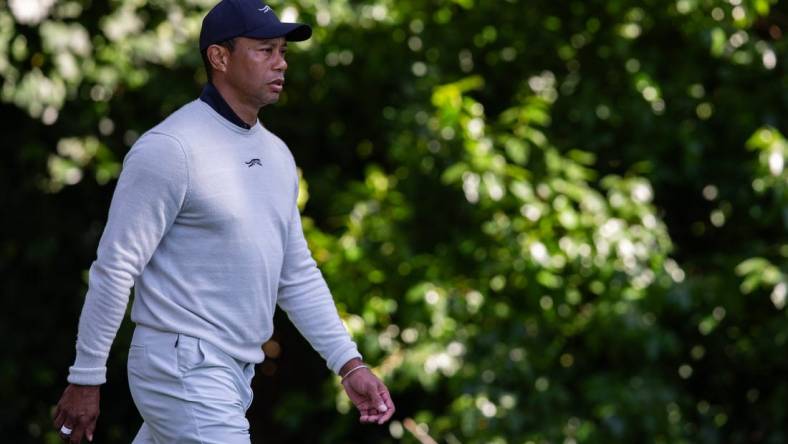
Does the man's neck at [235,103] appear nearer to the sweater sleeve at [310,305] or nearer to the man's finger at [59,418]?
the sweater sleeve at [310,305]

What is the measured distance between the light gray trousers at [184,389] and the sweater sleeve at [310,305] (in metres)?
0.37

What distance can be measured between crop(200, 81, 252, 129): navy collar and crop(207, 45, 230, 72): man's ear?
0.05 m

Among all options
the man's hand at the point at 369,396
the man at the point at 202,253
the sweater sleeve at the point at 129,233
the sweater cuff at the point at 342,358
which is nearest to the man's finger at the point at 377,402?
the man's hand at the point at 369,396

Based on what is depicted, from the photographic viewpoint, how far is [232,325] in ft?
10.5

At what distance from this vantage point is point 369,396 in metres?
3.41

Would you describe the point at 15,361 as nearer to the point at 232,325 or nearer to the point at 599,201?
the point at 599,201

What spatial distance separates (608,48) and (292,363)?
2238 mm

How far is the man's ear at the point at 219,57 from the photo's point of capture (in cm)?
327

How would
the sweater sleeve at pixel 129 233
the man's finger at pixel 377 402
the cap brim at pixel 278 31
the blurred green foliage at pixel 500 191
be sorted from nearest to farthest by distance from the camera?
1. the sweater sleeve at pixel 129 233
2. the cap brim at pixel 278 31
3. the man's finger at pixel 377 402
4. the blurred green foliage at pixel 500 191

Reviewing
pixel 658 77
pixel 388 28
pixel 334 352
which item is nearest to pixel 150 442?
pixel 334 352

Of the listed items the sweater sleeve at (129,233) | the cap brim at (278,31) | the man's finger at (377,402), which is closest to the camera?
the sweater sleeve at (129,233)

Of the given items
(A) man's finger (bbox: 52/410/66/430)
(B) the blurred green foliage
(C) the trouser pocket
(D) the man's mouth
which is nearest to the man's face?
(D) the man's mouth

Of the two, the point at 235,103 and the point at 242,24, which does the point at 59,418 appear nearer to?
the point at 235,103

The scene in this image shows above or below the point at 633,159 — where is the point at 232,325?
above
